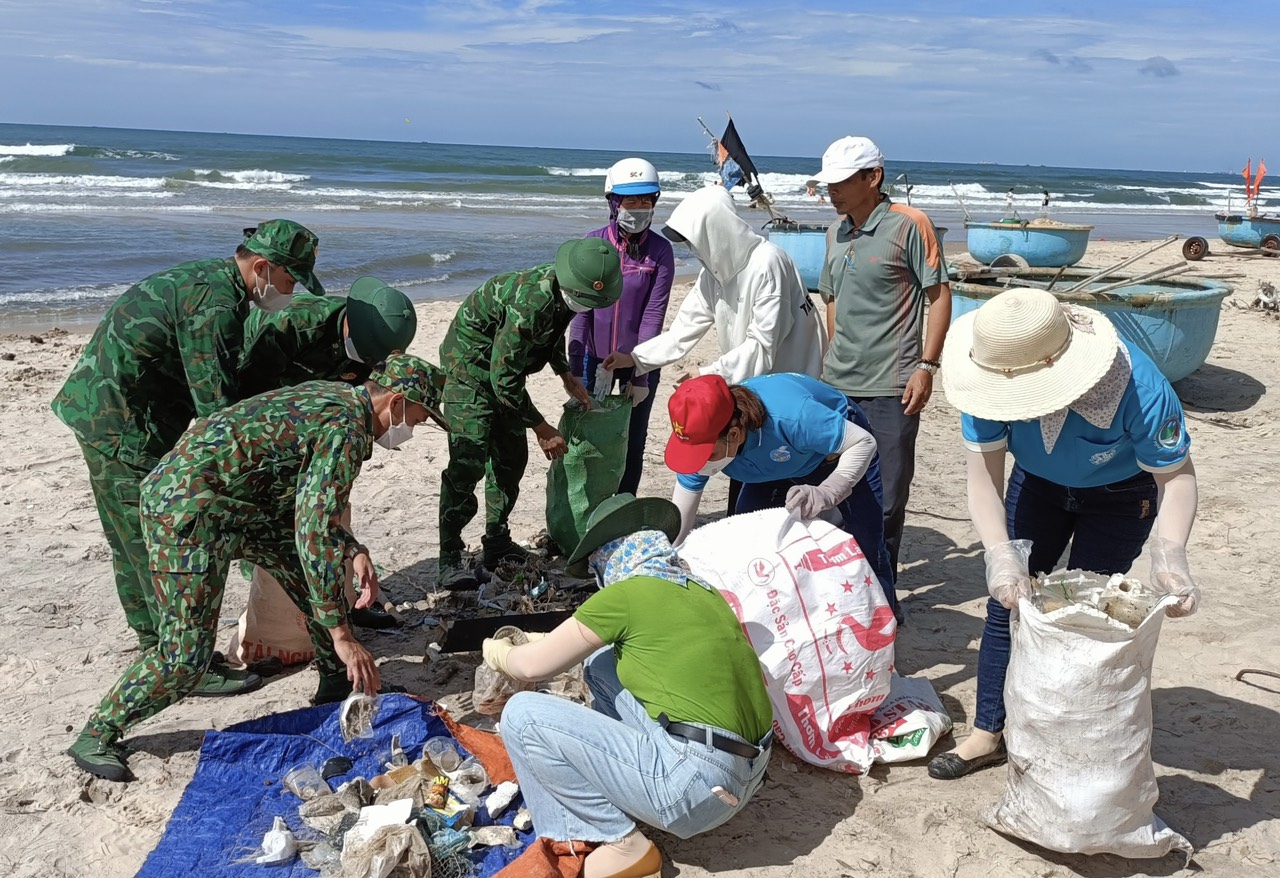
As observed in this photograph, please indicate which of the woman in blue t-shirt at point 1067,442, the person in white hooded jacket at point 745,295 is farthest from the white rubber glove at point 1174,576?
the person in white hooded jacket at point 745,295

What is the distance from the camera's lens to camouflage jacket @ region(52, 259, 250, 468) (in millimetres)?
3271

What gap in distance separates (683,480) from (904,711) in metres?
1.03

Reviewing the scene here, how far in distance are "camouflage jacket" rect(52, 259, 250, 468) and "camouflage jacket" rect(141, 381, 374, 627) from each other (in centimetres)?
29

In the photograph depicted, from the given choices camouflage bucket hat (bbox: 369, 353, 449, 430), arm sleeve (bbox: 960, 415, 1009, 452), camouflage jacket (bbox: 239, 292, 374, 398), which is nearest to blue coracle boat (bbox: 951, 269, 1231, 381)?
arm sleeve (bbox: 960, 415, 1009, 452)

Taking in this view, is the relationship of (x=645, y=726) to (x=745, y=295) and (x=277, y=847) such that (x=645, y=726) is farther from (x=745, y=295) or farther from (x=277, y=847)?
(x=745, y=295)

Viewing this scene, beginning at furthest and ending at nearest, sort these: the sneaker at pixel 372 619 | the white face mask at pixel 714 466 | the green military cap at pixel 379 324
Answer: the sneaker at pixel 372 619 → the green military cap at pixel 379 324 → the white face mask at pixel 714 466

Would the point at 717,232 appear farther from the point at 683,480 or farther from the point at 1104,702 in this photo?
the point at 1104,702

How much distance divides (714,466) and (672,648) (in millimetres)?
894

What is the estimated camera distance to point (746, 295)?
4.09 metres

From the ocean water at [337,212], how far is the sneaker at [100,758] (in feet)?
25.2

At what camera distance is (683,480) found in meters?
3.45

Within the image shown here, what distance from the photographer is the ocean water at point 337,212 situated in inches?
492

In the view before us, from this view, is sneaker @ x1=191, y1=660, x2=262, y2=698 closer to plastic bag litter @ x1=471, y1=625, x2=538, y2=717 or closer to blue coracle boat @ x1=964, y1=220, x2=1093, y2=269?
plastic bag litter @ x1=471, y1=625, x2=538, y2=717

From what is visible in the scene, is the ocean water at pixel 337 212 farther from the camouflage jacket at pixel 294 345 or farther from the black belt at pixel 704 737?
the black belt at pixel 704 737
